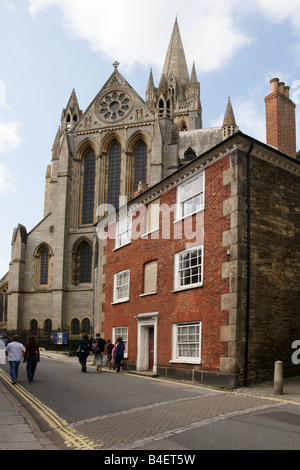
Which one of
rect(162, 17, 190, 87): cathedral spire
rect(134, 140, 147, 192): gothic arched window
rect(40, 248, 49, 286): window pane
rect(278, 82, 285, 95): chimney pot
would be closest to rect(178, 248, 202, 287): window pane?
rect(278, 82, 285, 95): chimney pot

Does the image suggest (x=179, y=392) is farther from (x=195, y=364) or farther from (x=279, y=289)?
(x=279, y=289)

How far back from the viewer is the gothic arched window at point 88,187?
43.4 meters

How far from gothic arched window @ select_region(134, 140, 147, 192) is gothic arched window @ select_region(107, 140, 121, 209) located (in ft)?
5.38

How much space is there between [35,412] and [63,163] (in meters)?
36.2

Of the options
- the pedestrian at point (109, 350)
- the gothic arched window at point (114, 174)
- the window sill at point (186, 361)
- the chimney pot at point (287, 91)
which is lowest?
the pedestrian at point (109, 350)

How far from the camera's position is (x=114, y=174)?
143 ft

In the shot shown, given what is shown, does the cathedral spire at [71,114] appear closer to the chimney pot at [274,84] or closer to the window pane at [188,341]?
the chimney pot at [274,84]

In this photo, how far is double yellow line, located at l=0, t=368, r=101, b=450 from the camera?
6957 mm

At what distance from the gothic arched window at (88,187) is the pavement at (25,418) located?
30.2m

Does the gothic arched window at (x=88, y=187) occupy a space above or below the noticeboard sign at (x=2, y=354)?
above

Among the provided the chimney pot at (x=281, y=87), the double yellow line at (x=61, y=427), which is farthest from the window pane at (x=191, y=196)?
the double yellow line at (x=61, y=427)

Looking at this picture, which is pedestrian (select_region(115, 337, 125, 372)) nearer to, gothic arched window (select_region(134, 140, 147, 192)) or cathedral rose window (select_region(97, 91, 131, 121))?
gothic arched window (select_region(134, 140, 147, 192))

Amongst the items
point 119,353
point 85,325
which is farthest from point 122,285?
point 85,325
